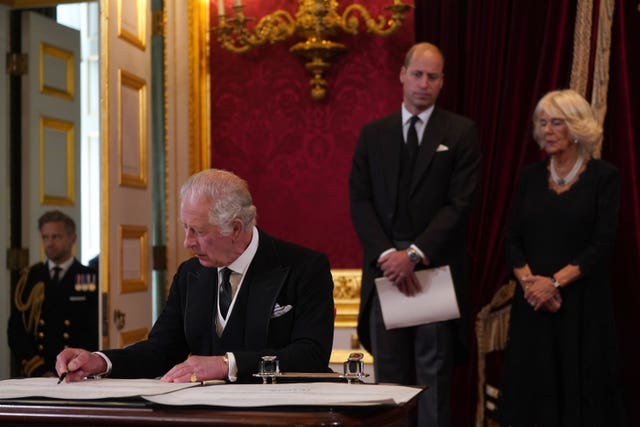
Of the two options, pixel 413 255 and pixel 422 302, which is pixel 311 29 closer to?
pixel 413 255

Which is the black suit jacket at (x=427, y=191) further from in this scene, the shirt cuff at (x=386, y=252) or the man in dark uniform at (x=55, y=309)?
the man in dark uniform at (x=55, y=309)

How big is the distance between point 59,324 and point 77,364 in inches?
156

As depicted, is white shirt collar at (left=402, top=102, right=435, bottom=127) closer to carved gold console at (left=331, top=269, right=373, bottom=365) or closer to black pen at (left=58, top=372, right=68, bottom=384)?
carved gold console at (left=331, top=269, right=373, bottom=365)

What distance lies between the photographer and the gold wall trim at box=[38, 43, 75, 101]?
6.82 m

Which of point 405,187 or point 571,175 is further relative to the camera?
point 571,175

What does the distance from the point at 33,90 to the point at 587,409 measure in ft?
13.5

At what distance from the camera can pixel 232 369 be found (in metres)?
2.48

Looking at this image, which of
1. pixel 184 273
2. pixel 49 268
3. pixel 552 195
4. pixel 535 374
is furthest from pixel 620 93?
pixel 49 268

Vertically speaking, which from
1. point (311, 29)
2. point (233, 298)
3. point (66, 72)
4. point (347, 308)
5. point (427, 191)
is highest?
point (66, 72)

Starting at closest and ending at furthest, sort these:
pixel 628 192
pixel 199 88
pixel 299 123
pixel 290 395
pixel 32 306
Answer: pixel 290 395, pixel 628 192, pixel 299 123, pixel 199 88, pixel 32 306

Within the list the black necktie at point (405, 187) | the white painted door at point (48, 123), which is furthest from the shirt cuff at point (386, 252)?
the white painted door at point (48, 123)

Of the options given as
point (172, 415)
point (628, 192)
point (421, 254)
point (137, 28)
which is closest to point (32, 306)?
point (137, 28)

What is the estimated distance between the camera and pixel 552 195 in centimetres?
457

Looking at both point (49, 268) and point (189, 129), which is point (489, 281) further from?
point (49, 268)
